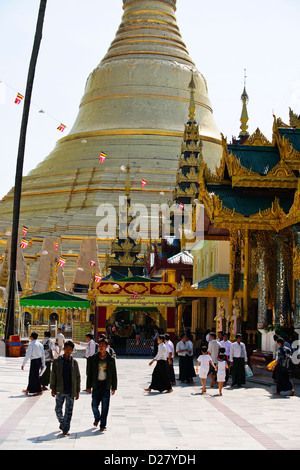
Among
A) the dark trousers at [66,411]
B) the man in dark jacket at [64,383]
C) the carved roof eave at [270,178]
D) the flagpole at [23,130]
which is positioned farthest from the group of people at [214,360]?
the flagpole at [23,130]

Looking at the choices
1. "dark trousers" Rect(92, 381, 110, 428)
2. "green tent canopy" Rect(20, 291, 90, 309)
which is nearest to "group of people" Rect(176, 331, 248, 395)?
"dark trousers" Rect(92, 381, 110, 428)

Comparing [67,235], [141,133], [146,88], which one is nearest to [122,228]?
[67,235]

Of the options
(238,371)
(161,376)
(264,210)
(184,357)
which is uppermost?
(264,210)

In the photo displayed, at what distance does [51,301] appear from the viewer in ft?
94.4

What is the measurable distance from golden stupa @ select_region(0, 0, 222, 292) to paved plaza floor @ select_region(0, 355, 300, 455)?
38471mm

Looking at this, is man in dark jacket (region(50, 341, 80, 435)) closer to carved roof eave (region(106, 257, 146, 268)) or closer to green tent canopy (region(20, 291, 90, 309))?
green tent canopy (region(20, 291, 90, 309))

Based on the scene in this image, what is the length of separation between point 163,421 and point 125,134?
5263cm

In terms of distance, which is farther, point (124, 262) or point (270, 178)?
Result: point (124, 262)

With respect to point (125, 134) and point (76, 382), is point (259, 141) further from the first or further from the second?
point (125, 134)

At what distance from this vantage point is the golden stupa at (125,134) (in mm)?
56281

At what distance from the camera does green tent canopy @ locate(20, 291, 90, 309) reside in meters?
28.3

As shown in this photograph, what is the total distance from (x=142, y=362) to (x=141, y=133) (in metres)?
39.6

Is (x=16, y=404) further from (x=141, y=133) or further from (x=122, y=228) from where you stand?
(x=141, y=133)

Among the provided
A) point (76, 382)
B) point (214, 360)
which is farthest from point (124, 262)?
point (76, 382)
